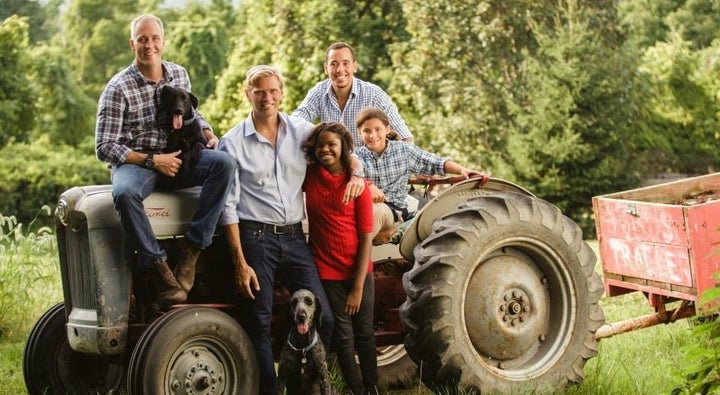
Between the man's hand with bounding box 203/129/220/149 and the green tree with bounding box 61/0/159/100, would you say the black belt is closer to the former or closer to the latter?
the man's hand with bounding box 203/129/220/149

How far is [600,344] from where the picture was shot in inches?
306

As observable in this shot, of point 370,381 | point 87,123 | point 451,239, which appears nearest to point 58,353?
point 370,381

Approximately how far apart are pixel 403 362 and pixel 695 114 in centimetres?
2328

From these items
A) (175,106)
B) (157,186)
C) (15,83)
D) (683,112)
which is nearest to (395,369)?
(157,186)

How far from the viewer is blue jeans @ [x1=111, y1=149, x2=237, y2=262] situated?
5316 millimetres

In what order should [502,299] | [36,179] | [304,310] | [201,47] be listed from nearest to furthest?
[304,310] < [502,299] < [36,179] < [201,47]

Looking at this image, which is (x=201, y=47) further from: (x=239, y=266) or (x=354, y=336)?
(x=239, y=266)

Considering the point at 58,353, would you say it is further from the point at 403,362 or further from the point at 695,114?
the point at 695,114

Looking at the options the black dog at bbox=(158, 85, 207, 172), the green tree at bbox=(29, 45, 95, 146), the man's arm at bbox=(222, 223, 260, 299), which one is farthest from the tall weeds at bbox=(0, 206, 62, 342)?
the green tree at bbox=(29, 45, 95, 146)

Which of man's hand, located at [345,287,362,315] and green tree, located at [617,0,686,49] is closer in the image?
man's hand, located at [345,287,362,315]

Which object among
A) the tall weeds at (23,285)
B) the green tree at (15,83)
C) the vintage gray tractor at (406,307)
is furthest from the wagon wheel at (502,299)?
the green tree at (15,83)

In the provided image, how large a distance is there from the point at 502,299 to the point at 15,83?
2266cm

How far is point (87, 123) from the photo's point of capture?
32094 millimetres

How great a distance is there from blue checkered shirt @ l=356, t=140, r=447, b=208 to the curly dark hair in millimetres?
601
